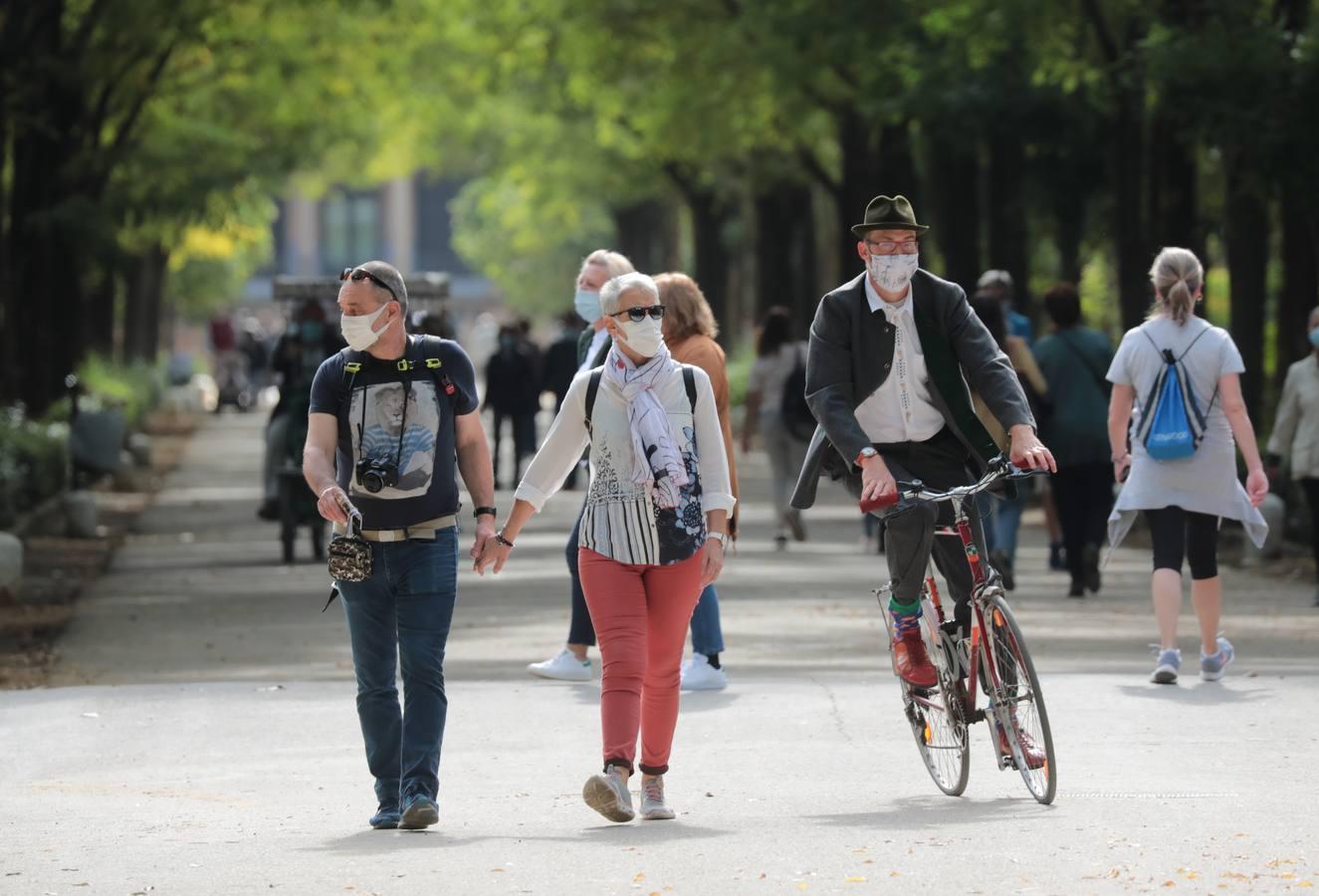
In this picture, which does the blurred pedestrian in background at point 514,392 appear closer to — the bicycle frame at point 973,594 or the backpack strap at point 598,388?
the bicycle frame at point 973,594

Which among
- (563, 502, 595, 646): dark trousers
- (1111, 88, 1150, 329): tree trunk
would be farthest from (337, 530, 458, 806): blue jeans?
(1111, 88, 1150, 329): tree trunk

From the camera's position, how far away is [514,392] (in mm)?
26672

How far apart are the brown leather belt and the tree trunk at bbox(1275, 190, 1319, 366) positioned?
51.4ft

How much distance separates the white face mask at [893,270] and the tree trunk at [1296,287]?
14.7 m

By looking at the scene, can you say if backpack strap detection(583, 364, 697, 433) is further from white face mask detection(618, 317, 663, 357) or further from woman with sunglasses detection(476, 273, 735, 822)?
white face mask detection(618, 317, 663, 357)

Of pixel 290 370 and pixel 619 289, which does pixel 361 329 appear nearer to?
pixel 619 289

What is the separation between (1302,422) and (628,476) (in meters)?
7.50

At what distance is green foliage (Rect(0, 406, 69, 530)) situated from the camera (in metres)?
20.0

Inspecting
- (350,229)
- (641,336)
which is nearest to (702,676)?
(641,336)

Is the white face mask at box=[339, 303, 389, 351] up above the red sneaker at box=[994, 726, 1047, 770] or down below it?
above

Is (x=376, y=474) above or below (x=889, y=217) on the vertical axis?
below

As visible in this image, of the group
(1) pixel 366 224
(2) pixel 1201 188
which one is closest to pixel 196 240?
(2) pixel 1201 188

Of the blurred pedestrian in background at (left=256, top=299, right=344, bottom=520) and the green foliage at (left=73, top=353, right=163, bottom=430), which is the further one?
the green foliage at (left=73, top=353, right=163, bottom=430)

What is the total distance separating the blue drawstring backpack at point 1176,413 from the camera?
10.8 metres
